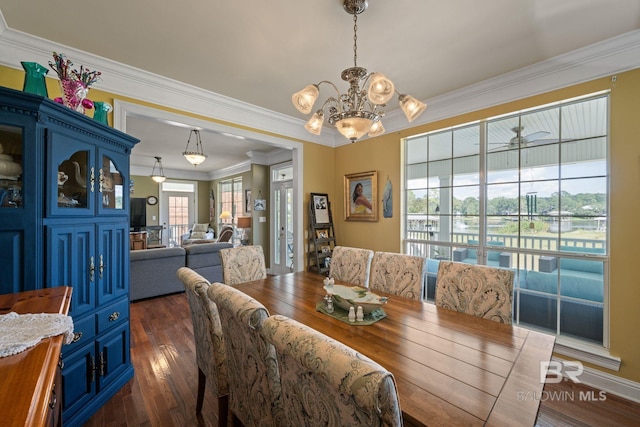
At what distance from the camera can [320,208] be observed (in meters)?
4.15

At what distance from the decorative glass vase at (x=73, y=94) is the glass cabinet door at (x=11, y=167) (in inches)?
15.8

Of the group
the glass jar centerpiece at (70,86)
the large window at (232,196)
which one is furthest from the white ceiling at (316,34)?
the large window at (232,196)

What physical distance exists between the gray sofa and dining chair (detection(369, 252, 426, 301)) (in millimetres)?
2862

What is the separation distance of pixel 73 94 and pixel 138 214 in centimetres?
668

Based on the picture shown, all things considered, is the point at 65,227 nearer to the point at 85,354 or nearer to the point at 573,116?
the point at 85,354

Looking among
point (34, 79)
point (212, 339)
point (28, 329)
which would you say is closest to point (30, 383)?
point (28, 329)

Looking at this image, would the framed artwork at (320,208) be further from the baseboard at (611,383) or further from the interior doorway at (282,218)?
the baseboard at (611,383)

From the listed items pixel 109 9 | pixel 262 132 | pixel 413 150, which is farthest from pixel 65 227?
pixel 413 150

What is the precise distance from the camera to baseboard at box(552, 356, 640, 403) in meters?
1.98

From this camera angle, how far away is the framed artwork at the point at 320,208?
4.03 m

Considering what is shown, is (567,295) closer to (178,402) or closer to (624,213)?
(624,213)

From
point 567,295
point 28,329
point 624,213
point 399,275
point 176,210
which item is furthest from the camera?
point 176,210

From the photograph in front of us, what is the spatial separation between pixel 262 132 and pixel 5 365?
321 centimetres

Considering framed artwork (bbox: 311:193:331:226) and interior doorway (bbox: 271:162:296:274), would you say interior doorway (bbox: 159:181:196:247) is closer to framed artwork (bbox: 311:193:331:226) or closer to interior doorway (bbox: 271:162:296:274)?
interior doorway (bbox: 271:162:296:274)
